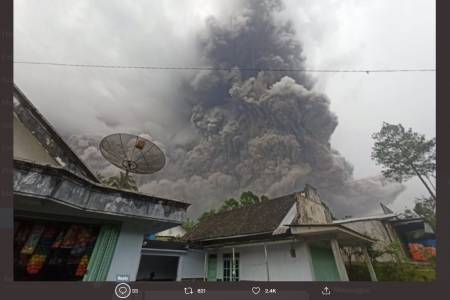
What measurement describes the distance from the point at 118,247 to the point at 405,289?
311 centimetres

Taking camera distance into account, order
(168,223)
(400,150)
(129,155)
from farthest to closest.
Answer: (129,155) → (168,223) → (400,150)

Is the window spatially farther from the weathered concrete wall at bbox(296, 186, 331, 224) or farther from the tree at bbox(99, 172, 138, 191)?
the tree at bbox(99, 172, 138, 191)

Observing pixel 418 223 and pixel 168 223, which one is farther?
pixel 168 223

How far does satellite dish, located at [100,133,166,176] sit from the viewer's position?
12.3 feet

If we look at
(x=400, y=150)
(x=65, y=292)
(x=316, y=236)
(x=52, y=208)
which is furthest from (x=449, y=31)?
(x=316, y=236)

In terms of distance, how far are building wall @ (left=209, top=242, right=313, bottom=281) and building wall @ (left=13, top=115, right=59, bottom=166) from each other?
5.16 meters

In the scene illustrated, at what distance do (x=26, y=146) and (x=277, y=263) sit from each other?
5.55 meters

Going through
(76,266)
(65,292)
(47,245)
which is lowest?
(65,292)

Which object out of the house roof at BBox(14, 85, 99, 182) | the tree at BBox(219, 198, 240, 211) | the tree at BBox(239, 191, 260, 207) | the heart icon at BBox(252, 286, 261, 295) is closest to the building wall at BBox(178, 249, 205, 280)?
the house roof at BBox(14, 85, 99, 182)

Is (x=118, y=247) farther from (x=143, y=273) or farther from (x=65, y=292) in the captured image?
(x=143, y=273)

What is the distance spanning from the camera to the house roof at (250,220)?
618 centimetres

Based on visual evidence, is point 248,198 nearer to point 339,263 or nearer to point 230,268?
point 230,268

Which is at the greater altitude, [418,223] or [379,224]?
[379,224]

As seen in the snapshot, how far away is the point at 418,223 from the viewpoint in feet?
7.80
